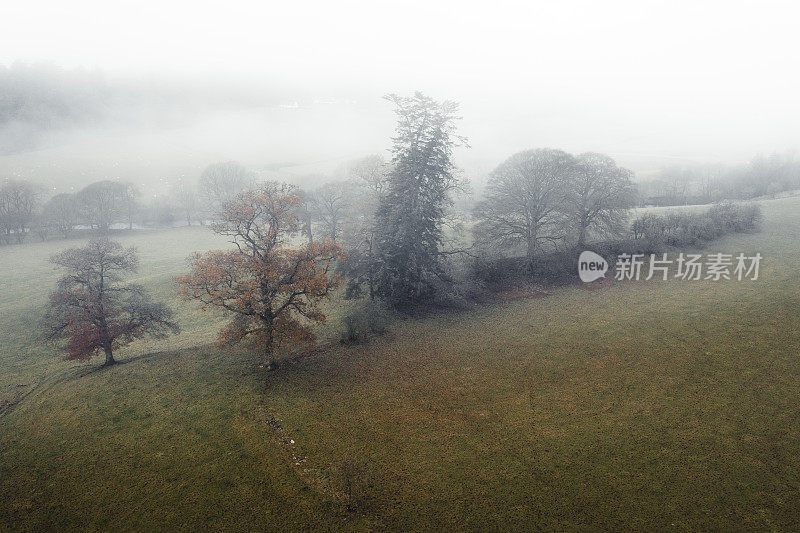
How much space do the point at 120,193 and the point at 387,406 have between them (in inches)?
2790

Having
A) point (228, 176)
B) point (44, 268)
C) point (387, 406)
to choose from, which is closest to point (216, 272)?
point (387, 406)

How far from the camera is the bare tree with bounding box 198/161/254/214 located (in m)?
67.5

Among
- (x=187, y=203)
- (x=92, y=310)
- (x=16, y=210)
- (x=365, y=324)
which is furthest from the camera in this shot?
(x=187, y=203)

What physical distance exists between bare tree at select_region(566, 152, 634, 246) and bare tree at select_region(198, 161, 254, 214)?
56.4 metres

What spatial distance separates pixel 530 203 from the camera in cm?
3447

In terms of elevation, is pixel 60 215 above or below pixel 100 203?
below

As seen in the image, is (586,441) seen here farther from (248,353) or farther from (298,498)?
(248,353)

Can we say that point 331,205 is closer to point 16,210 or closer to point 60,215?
point 60,215

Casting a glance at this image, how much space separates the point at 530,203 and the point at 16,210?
7303cm

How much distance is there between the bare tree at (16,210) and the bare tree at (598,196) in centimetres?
7553

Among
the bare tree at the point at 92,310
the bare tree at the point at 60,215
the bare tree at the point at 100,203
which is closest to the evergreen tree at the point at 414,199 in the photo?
the bare tree at the point at 92,310

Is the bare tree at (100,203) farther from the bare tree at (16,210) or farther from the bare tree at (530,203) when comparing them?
the bare tree at (530,203)

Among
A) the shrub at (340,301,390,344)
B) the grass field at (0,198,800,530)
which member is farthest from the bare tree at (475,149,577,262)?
the shrub at (340,301,390,344)

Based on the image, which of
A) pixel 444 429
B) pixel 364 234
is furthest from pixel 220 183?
pixel 444 429
